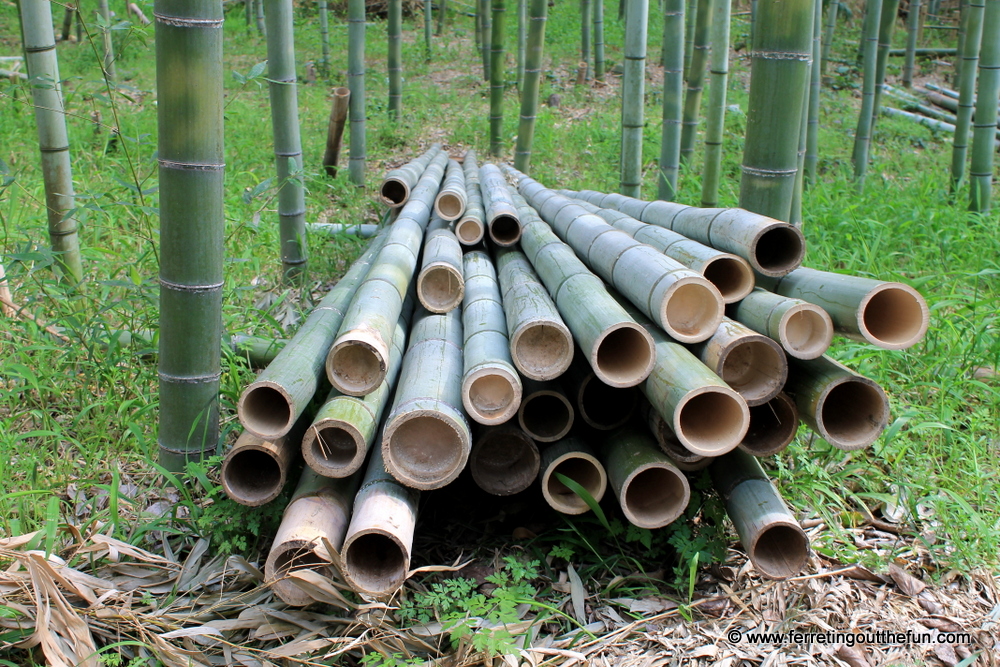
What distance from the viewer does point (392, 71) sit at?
7691 millimetres

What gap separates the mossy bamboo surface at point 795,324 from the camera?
1.97 m

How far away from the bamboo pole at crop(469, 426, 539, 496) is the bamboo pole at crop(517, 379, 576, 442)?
0.04 m

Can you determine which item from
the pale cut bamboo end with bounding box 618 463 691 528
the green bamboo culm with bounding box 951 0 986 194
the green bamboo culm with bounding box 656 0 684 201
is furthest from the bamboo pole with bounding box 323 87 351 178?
the green bamboo culm with bounding box 951 0 986 194

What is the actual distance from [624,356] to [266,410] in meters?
1.02

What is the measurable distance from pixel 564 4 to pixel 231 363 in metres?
13.8

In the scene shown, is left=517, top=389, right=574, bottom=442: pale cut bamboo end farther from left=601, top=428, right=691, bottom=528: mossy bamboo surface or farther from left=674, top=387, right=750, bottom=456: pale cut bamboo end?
left=674, top=387, right=750, bottom=456: pale cut bamboo end

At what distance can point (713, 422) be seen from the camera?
6.21ft

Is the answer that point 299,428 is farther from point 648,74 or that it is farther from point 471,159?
point 648,74

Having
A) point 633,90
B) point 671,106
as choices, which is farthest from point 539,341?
point 671,106

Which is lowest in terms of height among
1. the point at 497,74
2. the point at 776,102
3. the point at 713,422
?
the point at 713,422

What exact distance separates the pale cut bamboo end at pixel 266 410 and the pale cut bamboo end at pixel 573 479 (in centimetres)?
74

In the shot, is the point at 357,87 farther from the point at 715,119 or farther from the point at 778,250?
the point at 778,250

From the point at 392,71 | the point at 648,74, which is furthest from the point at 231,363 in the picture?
the point at 648,74

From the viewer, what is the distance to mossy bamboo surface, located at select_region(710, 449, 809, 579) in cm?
191
